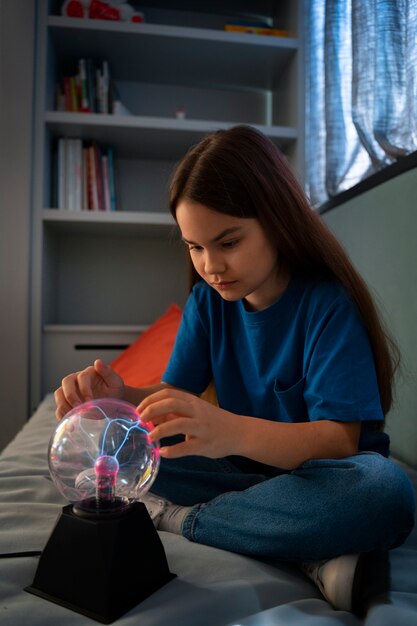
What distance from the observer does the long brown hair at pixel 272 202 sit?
0.96m

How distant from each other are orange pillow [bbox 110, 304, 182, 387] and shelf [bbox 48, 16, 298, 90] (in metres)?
1.04

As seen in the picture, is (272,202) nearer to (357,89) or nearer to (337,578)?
(337,578)

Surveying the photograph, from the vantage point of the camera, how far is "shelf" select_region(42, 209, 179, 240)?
Answer: 230 cm

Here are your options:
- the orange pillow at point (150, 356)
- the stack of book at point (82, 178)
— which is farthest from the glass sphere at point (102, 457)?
the stack of book at point (82, 178)

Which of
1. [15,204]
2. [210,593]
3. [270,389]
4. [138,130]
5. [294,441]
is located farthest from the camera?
[138,130]

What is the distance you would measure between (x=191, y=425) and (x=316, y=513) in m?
0.20

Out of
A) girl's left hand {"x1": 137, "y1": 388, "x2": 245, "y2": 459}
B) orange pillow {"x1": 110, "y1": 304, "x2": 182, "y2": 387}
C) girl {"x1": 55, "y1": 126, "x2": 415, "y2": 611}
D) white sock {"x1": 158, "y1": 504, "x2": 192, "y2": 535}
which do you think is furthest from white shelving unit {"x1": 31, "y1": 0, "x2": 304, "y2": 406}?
girl's left hand {"x1": 137, "y1": 388, "x2": 245, "y2": 459}

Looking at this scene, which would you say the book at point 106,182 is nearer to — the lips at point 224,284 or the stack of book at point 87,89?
the stack of book at point 87,89

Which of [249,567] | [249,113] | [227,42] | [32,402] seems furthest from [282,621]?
[249,113]

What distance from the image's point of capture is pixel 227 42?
232cm

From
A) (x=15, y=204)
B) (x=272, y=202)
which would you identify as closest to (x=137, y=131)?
(x=15, y=204)

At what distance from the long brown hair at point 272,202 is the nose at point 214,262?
7 cm

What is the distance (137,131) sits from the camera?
7.68 feet

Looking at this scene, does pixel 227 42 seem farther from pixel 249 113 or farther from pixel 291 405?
pixel 291 405
